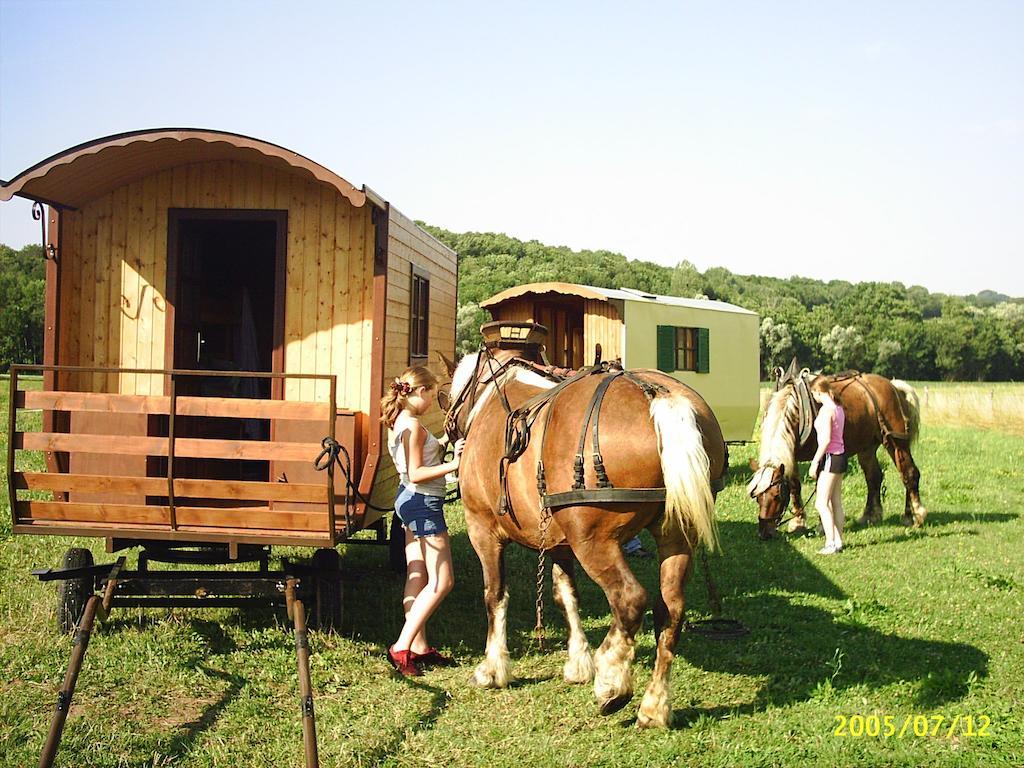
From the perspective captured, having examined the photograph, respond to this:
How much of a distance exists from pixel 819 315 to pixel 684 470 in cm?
7794

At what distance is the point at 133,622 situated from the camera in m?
6.43

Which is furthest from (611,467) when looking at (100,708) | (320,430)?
(100,708)

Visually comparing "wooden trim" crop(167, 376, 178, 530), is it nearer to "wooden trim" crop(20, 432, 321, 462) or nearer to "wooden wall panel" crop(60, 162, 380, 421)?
"wooden trim" crop(20, 432, 321, 462)

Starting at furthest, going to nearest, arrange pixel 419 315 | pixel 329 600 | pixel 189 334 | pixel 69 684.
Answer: pixel 419 315 < pixel 189 334 < pixel 329 600 < pixel 69 684

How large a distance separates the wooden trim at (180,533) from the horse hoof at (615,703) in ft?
6.60

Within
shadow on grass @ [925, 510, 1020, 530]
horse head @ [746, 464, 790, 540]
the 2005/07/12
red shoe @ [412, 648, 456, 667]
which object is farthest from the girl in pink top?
red shoe @ [412, 648, 456, 667]

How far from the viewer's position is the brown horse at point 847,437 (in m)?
9.62

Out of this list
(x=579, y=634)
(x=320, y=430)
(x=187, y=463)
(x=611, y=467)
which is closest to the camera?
(x=611, y=467)

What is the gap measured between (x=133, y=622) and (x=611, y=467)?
13.3 ft

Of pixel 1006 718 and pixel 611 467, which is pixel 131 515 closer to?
pixel 611 467

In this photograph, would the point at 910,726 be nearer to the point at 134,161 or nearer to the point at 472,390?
the point at 472,390

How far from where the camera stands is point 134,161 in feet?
20.5

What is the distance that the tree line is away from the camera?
5294 cm

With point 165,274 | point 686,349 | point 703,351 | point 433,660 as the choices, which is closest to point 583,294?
point 686,349
